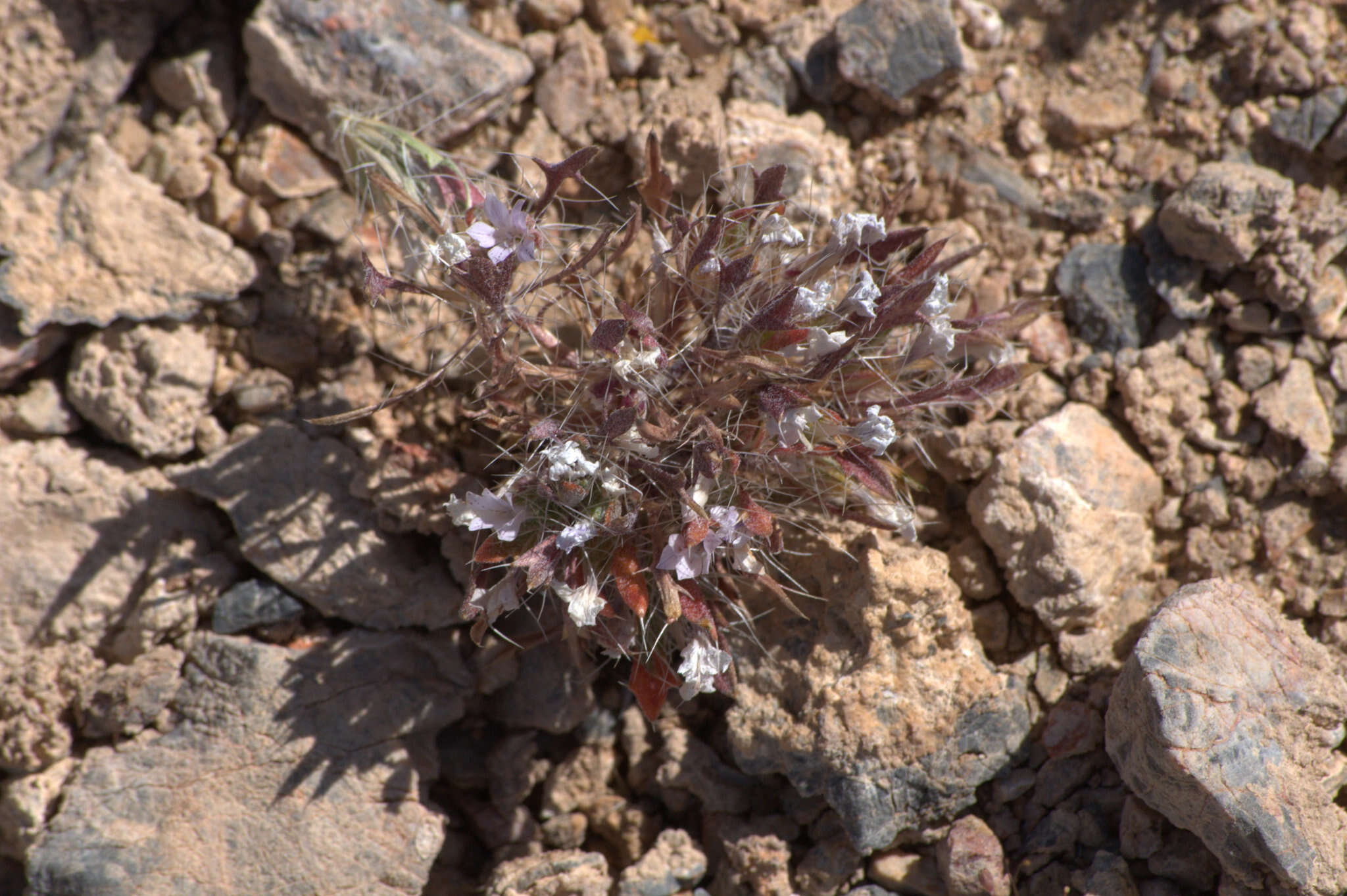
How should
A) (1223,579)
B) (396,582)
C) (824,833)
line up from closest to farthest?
(1223,579) → (824,833) → (396,582)

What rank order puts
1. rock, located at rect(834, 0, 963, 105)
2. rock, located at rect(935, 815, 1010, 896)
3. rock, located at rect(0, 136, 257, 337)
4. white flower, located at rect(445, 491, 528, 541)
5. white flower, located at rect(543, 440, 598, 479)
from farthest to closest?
rock, located at rect(834, 0, 963, 105), rock, located at rect(0, 136, 257, 337), rock, located at rect(935, 815, 1010, 896), white flower, located at rect(445, 491, 528, 541), white flower, located at rect(543, 440, 598, 479)

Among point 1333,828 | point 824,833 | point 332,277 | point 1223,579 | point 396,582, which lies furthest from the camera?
point 332,277

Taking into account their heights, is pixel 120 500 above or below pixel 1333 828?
below

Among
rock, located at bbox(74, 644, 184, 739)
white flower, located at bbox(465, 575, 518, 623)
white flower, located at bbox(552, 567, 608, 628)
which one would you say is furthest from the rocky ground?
white flower, located at bbox(552, 567, 608, 628)

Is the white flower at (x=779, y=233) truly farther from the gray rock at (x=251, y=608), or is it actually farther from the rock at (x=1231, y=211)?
the gray rock at (x=251, y=608)

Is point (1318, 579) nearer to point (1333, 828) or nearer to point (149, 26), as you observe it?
point (1333, 828)

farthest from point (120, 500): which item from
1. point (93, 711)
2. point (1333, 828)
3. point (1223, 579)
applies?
point (1333, 828)

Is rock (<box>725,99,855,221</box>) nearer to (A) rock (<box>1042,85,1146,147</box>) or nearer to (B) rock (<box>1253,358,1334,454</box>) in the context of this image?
(A) rock (<box>1042,85,1146,147</box>)

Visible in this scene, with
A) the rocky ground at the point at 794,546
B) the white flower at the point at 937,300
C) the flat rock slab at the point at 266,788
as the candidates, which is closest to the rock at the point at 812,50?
the rocky ground at the point at 794,546
